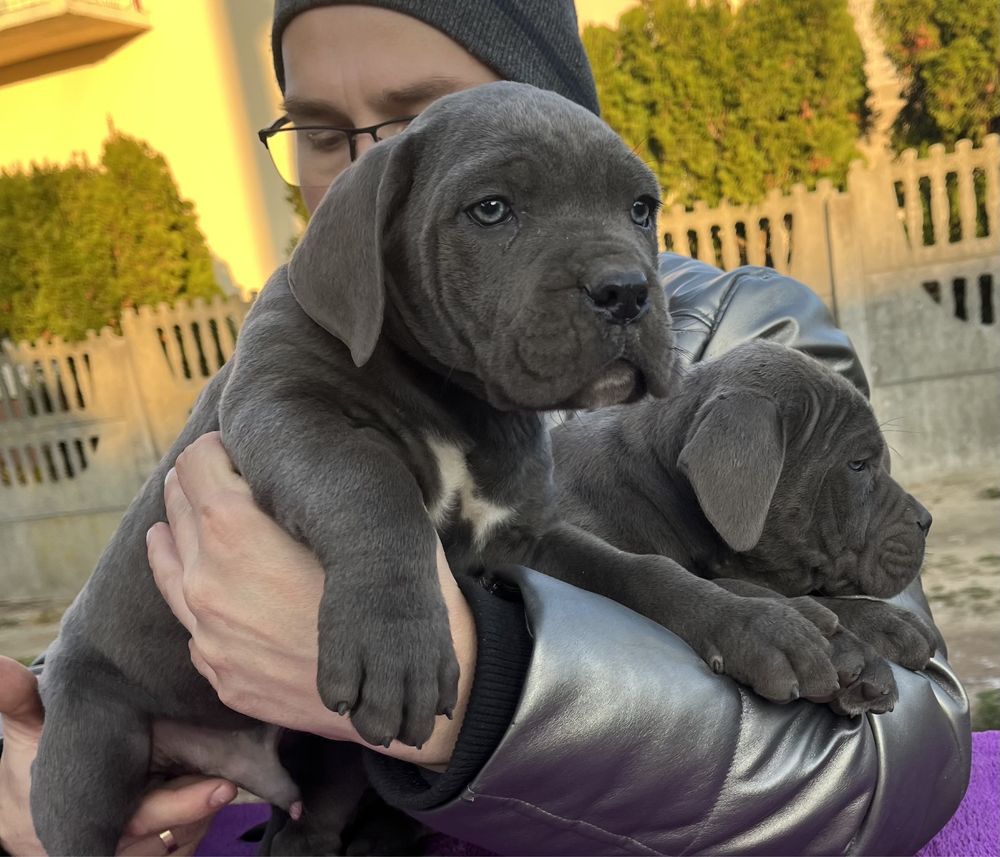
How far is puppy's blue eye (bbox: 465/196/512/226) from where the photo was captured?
76.4 inches

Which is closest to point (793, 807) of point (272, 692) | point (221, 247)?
point (272, 692)

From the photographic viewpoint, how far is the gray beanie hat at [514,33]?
2.97 meters

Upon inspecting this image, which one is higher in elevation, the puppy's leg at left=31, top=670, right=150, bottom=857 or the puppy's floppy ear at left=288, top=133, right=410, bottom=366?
the puppy's floppy ear at left=288, top=133, right=410, bottom=366

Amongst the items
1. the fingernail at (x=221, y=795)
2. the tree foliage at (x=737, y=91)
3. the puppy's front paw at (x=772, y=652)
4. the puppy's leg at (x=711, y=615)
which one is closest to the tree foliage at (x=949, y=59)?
the tree foliage at (x=737, y=91)

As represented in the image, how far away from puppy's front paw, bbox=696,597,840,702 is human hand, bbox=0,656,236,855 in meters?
1.31

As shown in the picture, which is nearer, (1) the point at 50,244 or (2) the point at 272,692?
(2) the point at 272,692

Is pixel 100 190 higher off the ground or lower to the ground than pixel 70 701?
higher

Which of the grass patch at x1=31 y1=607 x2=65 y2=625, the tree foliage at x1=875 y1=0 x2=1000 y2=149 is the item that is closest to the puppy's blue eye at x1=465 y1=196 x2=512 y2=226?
the grass patch at x1=31 y1=607 x2=65 y2=625

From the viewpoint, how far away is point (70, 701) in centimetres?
227

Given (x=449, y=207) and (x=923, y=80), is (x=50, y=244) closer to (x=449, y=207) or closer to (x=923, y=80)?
(x=923, y=80)

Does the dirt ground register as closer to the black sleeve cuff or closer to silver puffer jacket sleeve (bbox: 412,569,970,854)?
silver puffer jacket sleeve (bbox: 412,569,970,854)

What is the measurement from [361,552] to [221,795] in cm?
110

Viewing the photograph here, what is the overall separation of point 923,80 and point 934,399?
11.3ft

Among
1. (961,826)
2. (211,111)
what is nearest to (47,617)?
(211,111)
